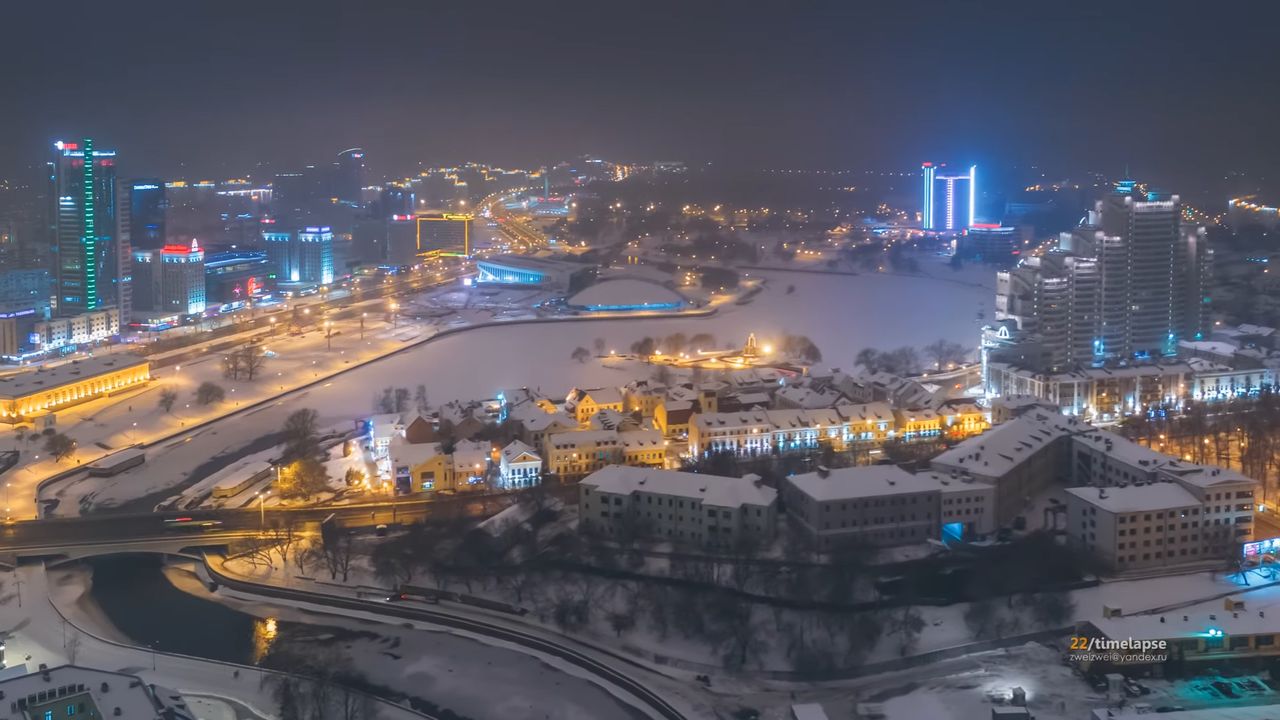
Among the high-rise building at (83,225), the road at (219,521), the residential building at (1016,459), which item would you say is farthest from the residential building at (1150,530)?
the high-rise building at (83,225)

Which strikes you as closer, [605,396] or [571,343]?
[605,396]

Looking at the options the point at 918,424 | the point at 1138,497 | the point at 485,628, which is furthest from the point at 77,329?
the point at 1138,497

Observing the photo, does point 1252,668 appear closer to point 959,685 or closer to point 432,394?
point 959,685

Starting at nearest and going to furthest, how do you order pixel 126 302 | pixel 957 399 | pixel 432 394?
1. pixel 957 399
2. pixel 432 394
3. pixel 126 302

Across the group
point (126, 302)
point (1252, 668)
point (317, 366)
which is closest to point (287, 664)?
point (1252, 668)

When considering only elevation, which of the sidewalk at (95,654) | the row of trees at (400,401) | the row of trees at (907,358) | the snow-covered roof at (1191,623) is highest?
the row of trees at (907,358)

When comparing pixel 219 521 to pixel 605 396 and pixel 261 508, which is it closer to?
pixel 261 508

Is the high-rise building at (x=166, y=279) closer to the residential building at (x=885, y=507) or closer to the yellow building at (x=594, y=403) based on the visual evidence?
the yellow building at (x=594, y=403)
